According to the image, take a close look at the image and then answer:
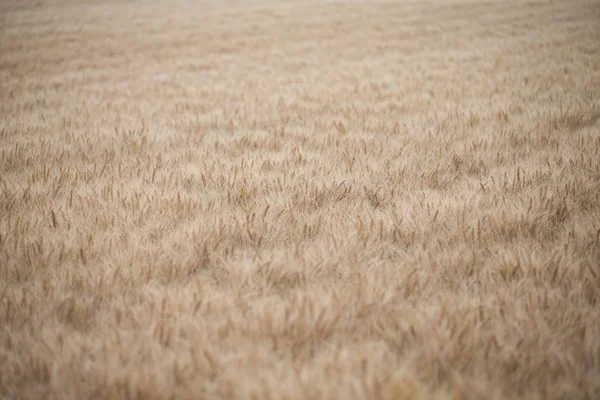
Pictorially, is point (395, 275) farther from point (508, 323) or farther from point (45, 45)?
point (45, 45)

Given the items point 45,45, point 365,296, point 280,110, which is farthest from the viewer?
point 45,45

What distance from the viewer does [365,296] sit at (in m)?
1.31

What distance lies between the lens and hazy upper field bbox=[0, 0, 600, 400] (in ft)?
3.44

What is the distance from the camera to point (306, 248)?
1.63m

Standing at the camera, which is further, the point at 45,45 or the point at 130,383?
the point at 45,45

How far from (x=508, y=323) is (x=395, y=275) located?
1.38 feet

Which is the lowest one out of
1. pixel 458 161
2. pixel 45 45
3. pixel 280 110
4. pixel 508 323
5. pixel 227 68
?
pixel 508 323

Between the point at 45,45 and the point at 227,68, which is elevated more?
the point at 45,45

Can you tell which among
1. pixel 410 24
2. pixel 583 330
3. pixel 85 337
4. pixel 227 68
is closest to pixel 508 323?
pixel 583 330

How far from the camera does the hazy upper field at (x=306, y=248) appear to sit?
3.44ft

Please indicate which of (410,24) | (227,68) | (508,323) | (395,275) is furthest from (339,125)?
(410,24)

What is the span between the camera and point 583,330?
114 centimetres

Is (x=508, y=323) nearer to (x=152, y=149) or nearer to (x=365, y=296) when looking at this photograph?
(x=365, y=296)

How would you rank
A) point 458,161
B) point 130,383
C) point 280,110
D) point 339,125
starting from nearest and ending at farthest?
1. point 130,383
2. point 458,161
3. point 339,125
4. point 280,110
